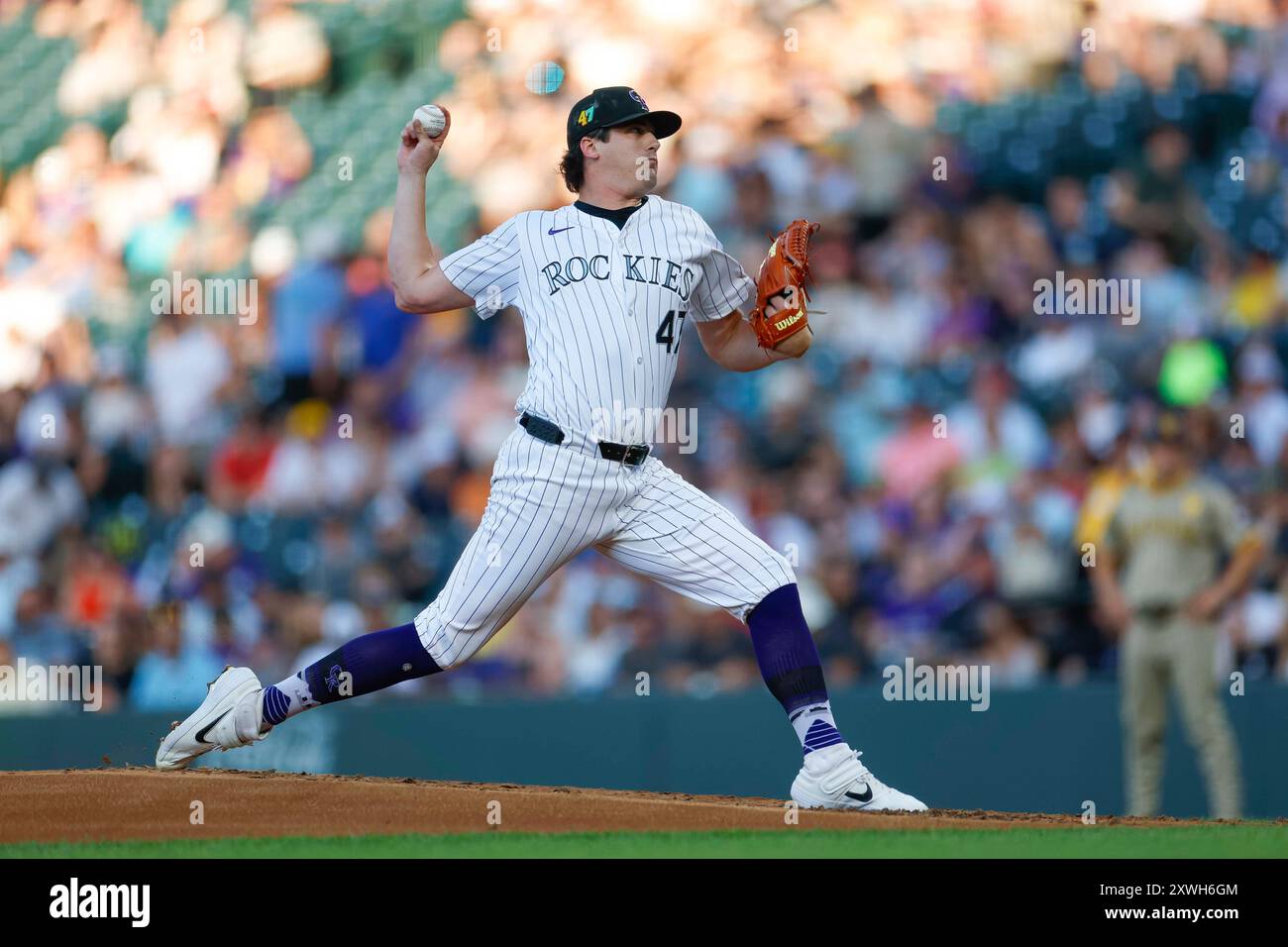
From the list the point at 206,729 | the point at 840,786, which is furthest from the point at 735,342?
the point at 206,729

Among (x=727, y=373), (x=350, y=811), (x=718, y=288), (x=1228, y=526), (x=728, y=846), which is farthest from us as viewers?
(x=727, y=373)

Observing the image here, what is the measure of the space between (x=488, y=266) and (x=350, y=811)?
5.30 feet

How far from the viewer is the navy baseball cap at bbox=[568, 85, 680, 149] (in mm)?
5074

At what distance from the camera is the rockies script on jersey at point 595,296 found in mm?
4891

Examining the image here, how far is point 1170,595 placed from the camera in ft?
27.8

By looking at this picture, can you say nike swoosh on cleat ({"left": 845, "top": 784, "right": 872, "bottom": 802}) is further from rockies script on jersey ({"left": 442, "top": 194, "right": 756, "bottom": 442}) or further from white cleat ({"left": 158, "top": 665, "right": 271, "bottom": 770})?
white cleat ({"left": 158, "top": 665, "right": 271, "bottom": 770})

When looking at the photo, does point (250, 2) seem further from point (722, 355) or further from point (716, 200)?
point (722, 355)

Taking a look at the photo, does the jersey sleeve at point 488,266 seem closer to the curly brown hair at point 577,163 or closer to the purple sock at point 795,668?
the curly brown hair at point 577,163

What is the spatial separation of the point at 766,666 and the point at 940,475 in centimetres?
450

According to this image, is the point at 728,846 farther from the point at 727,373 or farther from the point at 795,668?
the point at 727,373

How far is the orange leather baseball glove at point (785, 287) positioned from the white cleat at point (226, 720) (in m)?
1.82

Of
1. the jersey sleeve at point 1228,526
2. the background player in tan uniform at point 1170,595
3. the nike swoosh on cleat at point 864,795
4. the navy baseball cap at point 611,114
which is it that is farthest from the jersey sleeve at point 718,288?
the jersey sleeve at point 1228,526

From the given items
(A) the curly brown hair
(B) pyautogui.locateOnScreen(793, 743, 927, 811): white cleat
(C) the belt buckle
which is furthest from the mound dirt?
(A) the curly brown hair

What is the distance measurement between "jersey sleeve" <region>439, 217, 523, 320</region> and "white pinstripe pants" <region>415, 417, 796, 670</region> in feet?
1.42
